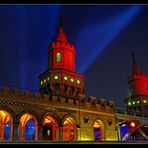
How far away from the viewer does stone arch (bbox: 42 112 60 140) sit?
2546cm

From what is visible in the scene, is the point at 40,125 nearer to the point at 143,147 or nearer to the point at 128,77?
the point at 143,147

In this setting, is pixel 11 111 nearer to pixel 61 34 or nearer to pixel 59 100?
pixel 59 100

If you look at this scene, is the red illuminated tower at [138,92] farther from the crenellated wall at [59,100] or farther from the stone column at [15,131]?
the stone column at [15,131]

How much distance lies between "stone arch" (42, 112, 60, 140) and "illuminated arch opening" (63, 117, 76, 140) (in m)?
1.69

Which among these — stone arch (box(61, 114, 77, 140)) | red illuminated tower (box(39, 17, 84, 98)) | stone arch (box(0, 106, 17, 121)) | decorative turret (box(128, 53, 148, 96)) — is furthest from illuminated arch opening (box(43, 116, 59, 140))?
decorative turret (box(128, 53, 148, 96))

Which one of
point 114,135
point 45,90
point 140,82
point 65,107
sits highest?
point 140,82

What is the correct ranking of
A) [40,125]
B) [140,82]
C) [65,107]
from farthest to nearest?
[140,82] → [65,107] → [40,125]

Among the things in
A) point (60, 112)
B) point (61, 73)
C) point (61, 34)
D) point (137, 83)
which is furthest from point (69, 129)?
point (137, 83)

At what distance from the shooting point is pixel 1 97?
22.5 metres

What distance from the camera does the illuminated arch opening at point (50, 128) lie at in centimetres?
2639

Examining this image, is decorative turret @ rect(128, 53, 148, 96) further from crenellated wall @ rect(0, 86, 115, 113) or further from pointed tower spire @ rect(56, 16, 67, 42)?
crenellated wall @ rect(0, 86, 115, 113)

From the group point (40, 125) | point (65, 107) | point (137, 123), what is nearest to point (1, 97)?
point (40, 125)

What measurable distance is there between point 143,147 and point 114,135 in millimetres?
25784

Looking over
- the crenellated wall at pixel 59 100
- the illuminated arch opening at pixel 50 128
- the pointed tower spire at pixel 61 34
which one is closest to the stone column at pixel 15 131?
the crenellated wall at pixel 59 100
